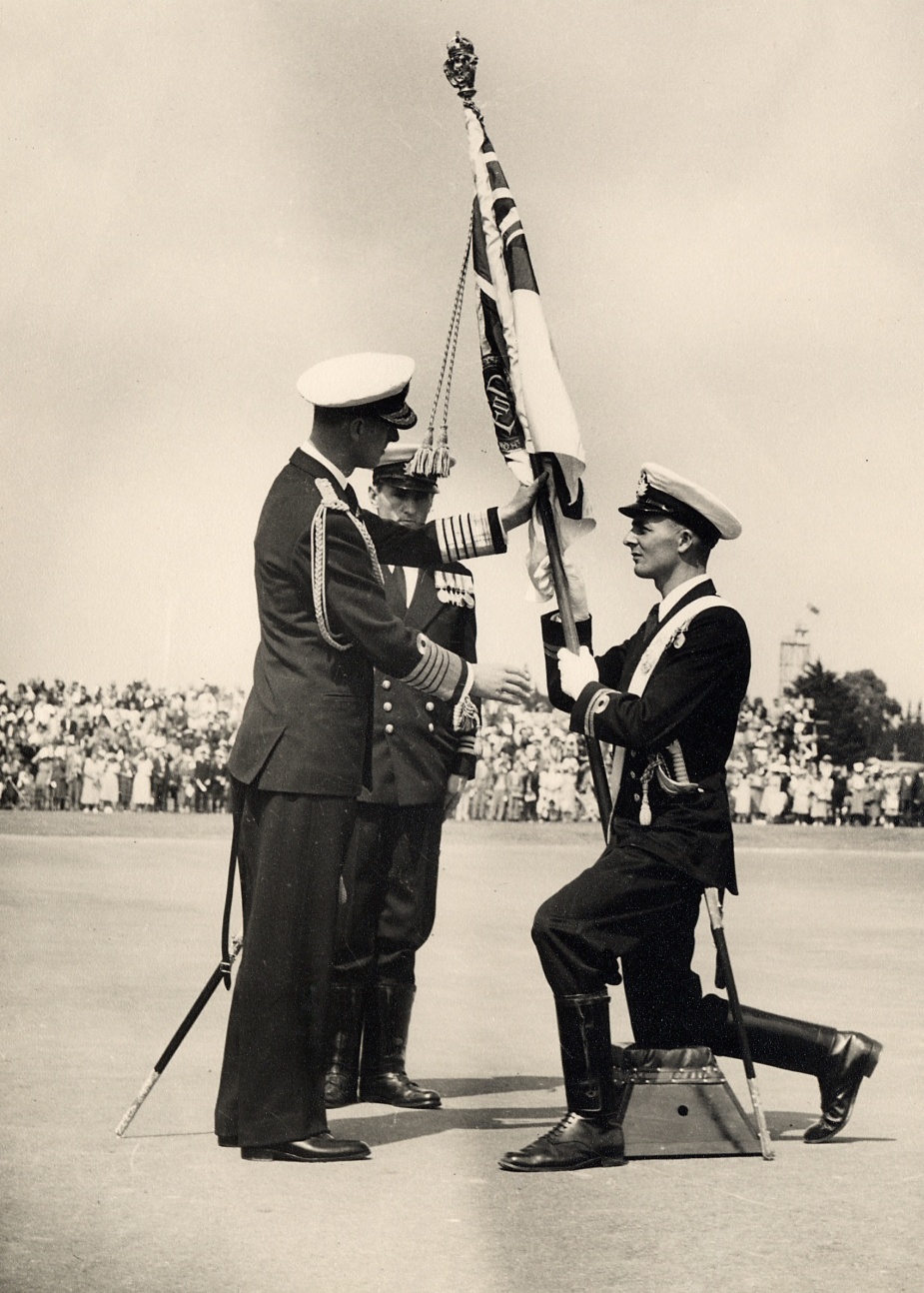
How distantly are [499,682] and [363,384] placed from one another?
→ 94cm

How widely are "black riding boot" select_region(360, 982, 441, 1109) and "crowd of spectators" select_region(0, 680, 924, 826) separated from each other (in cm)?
1797

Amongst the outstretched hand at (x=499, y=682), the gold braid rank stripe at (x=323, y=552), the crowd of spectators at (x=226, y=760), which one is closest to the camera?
the gold braid rank stripe at (x=323, y=552)

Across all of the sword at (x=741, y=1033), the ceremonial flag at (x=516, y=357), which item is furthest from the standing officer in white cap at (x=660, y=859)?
the ceremonial flag at (x=516, y=357)

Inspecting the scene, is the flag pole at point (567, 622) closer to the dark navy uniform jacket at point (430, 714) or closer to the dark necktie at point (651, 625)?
the dark necktie at point (651, 625)

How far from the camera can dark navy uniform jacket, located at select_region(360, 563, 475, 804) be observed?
652 centimetres

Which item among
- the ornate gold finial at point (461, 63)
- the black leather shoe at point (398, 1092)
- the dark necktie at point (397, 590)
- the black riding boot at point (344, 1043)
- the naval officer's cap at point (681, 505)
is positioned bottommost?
the black leather shoe at point (398, 1092)

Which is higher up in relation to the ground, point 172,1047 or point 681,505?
point 681,505

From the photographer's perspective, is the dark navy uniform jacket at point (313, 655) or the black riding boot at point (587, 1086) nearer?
the black riding boot at point (587, 1086)

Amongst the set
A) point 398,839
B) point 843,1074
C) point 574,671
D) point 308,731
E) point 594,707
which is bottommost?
point 843,1074

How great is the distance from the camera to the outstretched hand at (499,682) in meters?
5.45

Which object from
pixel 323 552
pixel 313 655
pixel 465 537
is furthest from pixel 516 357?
pixel 313 655

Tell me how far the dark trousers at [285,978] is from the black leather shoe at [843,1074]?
1.46 meters

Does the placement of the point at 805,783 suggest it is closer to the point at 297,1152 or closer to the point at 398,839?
the point at 398,839

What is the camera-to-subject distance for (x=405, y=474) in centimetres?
667
